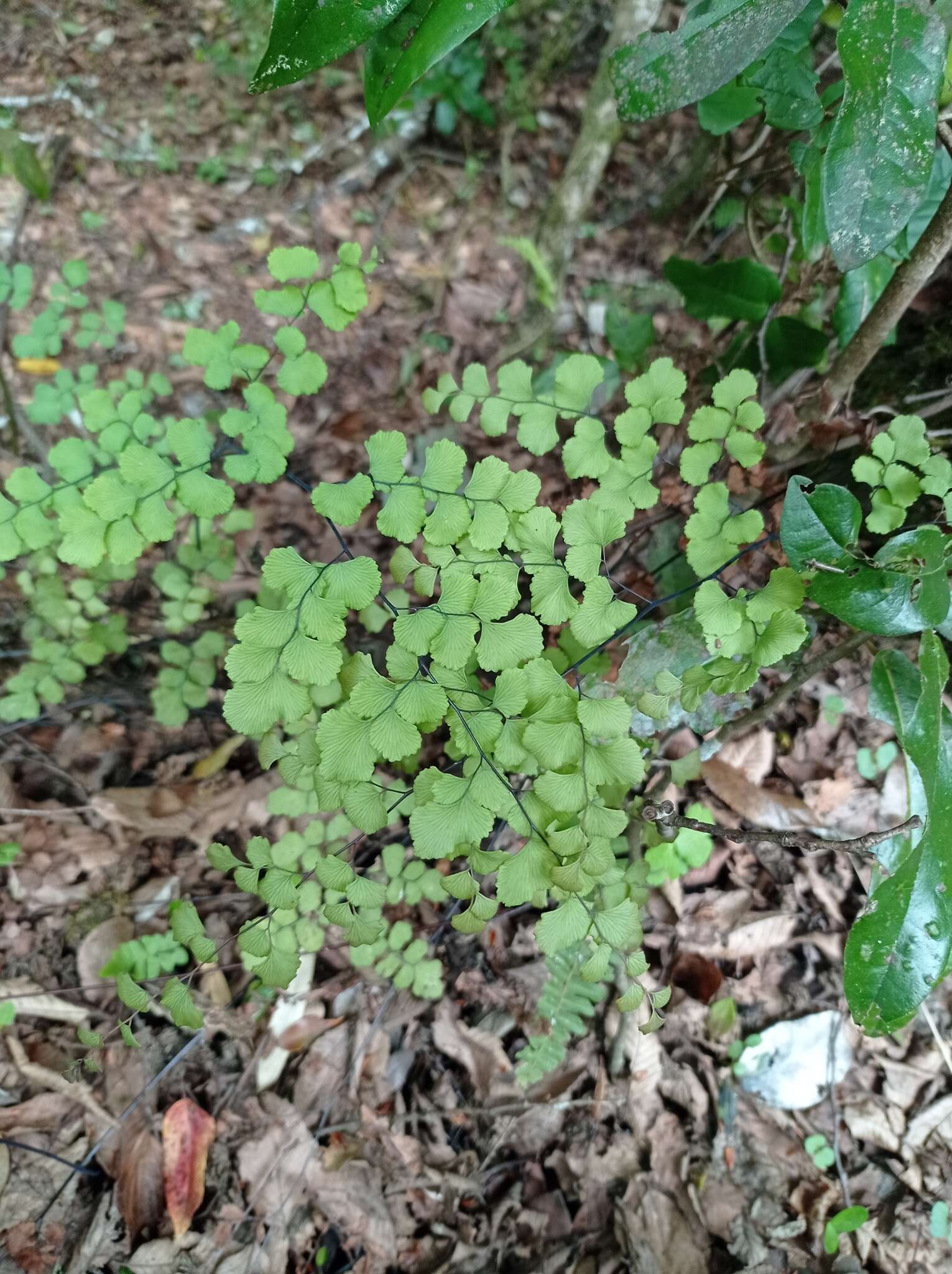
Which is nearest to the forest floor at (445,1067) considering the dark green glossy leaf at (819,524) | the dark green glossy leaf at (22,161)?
the dark green glossy leaf at (819,524)

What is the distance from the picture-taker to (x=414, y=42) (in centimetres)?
82

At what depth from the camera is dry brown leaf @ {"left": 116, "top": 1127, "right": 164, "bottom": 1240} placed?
1.28 metres

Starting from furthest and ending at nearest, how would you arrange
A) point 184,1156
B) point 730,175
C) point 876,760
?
point 730,175 < point 876,760 < point 184,1156

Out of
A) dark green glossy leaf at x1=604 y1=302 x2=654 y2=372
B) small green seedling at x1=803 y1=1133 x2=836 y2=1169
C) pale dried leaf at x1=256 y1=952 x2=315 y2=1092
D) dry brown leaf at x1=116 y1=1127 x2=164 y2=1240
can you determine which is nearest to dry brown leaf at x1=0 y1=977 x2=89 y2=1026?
dry brown leaf at x1=116 y1=1127 x2=164 y2=1240

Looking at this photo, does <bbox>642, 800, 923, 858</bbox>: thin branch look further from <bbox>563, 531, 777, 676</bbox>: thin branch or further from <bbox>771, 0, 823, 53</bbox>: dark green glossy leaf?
<bbox>771, 0, 823, 53</bbox>: dark green glossy leaf

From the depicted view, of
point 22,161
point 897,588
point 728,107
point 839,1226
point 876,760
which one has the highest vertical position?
point 728,107

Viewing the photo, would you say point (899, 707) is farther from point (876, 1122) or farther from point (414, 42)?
point (414, 42)

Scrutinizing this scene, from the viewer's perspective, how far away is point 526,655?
0.95 meters

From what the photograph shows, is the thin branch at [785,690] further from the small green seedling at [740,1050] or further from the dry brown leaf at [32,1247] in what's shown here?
the dry brown leaf at [32,1247]

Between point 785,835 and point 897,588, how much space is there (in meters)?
0.36

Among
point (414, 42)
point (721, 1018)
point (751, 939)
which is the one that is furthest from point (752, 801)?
point (414, 42)

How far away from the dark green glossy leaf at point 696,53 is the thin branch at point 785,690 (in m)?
0.80

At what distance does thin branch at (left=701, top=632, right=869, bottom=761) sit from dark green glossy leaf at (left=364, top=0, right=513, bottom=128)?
962mm

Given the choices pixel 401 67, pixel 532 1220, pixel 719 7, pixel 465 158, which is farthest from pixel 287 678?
pixel 465 158
